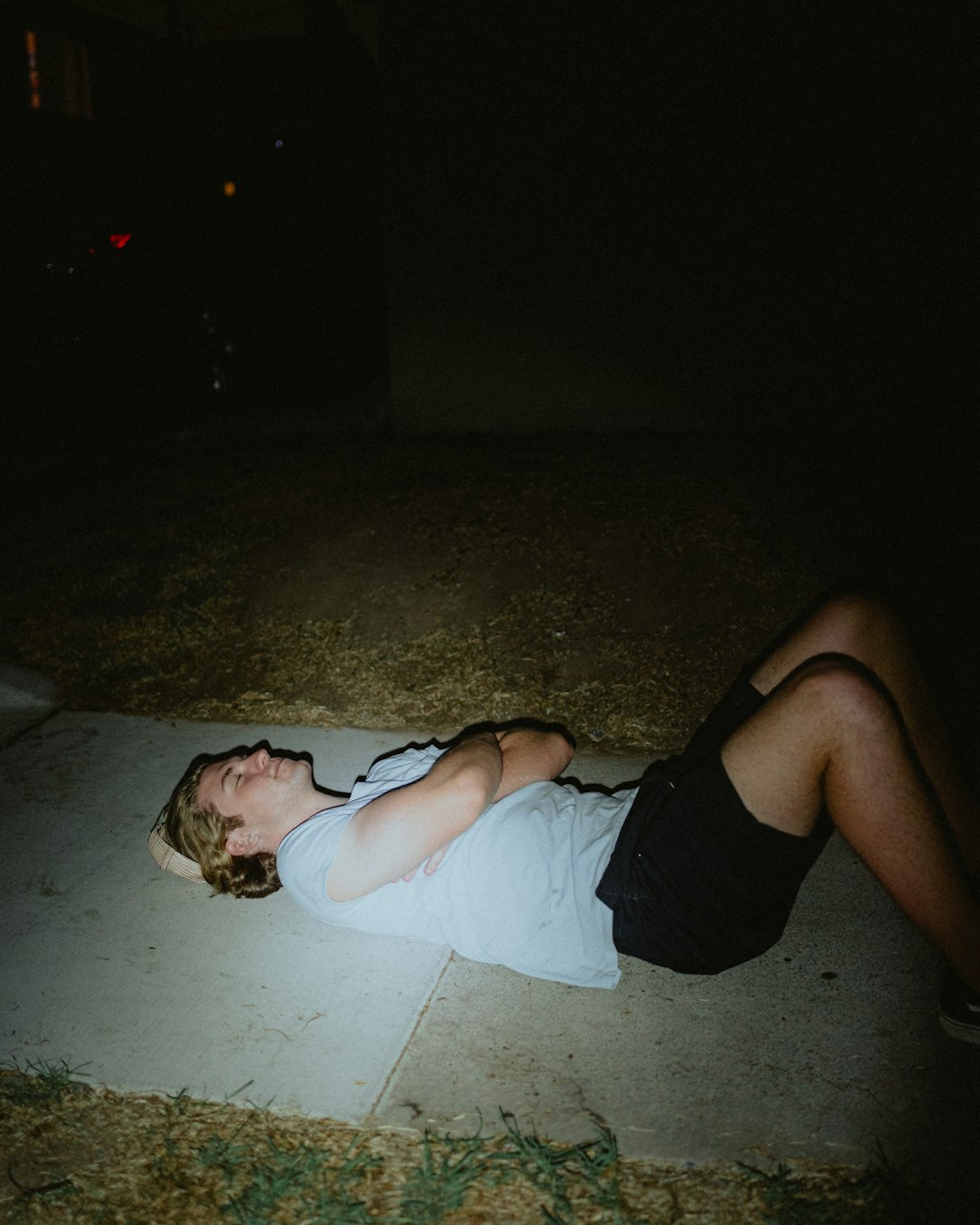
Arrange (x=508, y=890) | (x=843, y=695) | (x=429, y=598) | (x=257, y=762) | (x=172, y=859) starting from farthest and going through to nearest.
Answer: (x=429, y=598) < (x=172, y=859) < (x=257, y=762) < (x=508, y=890) < (x=843, y=695)

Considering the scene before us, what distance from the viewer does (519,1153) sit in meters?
1.96

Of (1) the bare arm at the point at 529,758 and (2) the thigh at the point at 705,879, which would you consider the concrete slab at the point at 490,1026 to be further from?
(1) the bare arm at the point at 529,758

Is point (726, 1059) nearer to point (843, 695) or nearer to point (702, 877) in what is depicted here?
point (702, 877)

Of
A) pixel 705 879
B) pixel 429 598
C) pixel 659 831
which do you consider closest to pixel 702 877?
pixel 705 879

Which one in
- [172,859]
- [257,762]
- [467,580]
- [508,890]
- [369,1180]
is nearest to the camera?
[369,1180]

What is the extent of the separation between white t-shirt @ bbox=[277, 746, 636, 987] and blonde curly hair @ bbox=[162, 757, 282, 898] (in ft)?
0.80

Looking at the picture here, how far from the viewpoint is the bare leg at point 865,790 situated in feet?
6.42

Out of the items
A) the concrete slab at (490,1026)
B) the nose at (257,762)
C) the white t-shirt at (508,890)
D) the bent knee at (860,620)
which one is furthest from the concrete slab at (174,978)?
the bent knee at (860,620)

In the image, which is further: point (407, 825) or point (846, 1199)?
point (407, 825)

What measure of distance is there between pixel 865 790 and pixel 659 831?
49 cm

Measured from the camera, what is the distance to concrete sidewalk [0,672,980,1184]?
204 cm

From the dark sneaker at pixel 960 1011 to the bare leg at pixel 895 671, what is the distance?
10.3 inches

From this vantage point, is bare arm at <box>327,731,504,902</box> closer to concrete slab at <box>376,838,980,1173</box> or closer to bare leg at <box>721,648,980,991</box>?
concrete slab at <box>376,838,980,1173</box>

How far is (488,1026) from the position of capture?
2332mm
